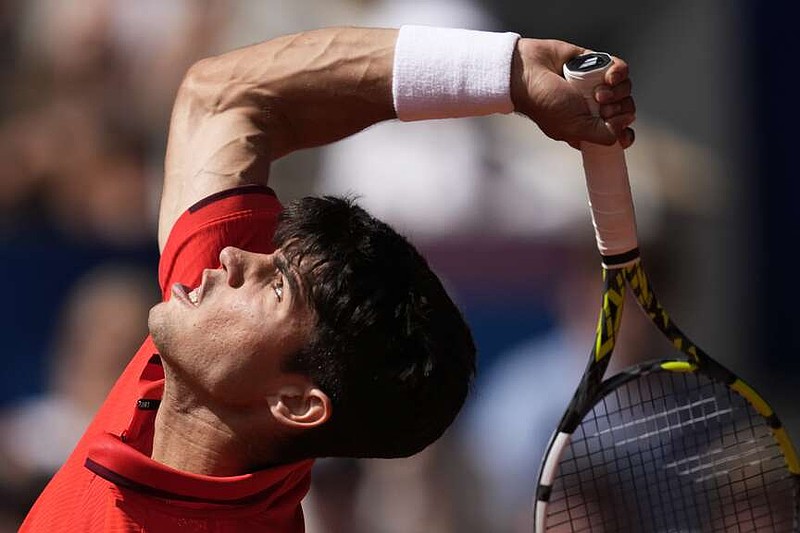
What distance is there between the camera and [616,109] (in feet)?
8.88

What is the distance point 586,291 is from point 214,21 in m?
1.76

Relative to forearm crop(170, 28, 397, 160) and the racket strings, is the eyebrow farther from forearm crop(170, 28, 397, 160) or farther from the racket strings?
the racket strings

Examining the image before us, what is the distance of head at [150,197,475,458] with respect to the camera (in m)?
2.82

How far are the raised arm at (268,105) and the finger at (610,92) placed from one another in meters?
0.21

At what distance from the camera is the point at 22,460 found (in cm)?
532

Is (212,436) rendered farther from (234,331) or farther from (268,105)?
(268,105)

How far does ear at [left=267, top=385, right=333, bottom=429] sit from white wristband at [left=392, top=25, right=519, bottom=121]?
1.87 ft

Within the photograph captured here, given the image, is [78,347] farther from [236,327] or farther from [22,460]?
[236,327]

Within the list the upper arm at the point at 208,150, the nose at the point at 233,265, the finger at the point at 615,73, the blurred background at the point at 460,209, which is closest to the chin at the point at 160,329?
the nose at the point at 233,265

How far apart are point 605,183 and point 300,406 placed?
713mm

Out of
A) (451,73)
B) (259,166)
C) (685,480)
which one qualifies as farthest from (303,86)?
(685,480)

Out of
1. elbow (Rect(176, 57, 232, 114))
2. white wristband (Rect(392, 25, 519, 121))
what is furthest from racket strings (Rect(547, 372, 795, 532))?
elbow (Rect(176, 57, 232, 114))

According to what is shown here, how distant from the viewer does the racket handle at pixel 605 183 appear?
271 cm

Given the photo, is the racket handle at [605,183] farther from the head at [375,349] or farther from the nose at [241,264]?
the nose at [241,264]
